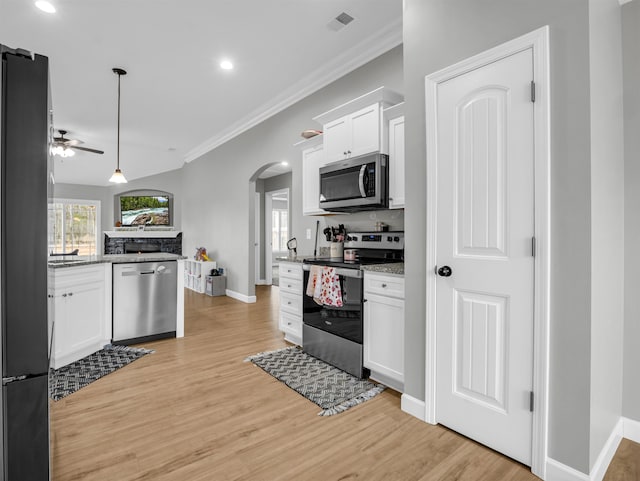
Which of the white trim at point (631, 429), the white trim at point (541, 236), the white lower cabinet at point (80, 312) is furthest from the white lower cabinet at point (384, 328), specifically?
the white lower cabinet at point (80, 312)

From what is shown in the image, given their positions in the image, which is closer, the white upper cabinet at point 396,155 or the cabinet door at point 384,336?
the cabinet door at point 384,336

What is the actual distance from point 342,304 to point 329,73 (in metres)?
2.61

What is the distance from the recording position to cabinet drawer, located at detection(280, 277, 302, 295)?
11.3ft

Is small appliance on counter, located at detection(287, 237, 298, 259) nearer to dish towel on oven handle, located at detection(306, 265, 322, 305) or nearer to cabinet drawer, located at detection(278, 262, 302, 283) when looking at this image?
cabinet drawer, located at detection(278, 262, 302, 283)

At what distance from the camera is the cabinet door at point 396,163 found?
282cm

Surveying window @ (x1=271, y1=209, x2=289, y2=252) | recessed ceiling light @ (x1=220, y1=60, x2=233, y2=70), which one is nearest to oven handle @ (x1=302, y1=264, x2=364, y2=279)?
recessed ceiling light @ (x1=220, y1=60, x2=233, y2=70)

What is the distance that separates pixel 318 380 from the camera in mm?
2697

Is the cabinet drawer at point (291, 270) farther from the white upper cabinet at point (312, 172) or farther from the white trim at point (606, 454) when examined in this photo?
the white trim at point (606, 454)

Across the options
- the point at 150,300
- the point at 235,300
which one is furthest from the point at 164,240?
the point at 150,300

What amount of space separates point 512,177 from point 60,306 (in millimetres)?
A: 3359

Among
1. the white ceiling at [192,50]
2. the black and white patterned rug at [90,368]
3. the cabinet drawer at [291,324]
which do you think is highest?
the white ceiling at [192,50]

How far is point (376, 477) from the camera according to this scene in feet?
5.42

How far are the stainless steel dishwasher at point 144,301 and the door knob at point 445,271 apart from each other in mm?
2860

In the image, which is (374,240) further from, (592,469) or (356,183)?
(592,469)
